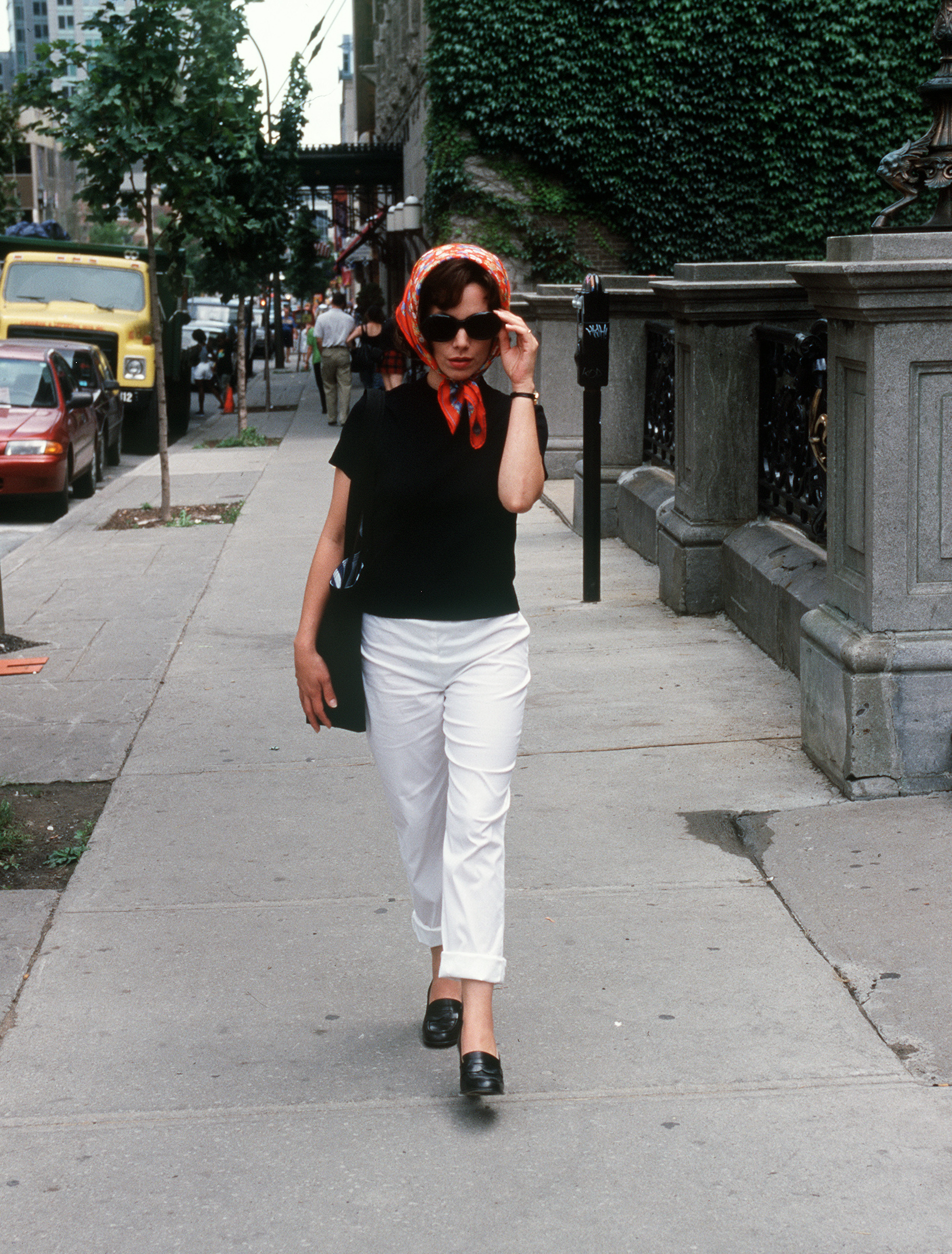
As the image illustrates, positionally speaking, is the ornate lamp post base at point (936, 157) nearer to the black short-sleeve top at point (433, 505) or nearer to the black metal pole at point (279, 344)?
the black short-sleeve top at point (433, 505)

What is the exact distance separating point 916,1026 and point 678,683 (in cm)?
337

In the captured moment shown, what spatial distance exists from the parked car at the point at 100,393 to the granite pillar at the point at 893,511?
44.1ft

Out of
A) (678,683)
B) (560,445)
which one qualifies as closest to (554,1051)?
(678,683)

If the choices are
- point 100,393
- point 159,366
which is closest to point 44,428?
point 159,366

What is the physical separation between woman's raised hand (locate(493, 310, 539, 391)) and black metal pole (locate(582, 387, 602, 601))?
5.27 metres

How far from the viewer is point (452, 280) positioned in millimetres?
3270

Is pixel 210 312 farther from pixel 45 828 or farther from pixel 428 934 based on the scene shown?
pixel 428 934

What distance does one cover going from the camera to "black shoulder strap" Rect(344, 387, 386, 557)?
340 cm

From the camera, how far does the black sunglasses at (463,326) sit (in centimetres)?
326

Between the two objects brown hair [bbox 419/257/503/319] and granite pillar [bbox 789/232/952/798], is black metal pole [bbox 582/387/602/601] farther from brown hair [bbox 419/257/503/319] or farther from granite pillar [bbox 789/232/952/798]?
brown hair [bbox 419/257/503/319]

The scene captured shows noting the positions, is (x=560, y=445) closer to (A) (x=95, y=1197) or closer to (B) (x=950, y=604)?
(B) (x=950, y=604)

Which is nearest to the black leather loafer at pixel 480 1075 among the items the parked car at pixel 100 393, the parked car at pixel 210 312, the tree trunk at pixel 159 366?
the tree trunk at pixel 159 366

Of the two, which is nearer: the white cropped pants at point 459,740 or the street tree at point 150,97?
the white cropped pants at point 459,740

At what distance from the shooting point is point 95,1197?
2.99 meters
